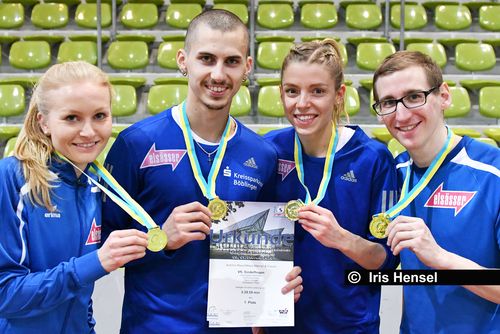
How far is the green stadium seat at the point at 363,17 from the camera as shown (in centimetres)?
724

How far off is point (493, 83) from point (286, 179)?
491 centimetres

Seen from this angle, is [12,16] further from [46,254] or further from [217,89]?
[46,254]

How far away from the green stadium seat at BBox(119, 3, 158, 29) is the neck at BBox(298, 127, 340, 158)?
18.8 feet

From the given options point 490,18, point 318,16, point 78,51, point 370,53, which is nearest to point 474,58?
point 490,18

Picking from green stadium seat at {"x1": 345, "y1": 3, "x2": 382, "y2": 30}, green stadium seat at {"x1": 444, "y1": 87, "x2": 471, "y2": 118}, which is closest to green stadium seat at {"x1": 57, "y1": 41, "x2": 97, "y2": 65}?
green stadium seat at {"x1": 345, "y1": 3, "x2": 382, "y2": 30}

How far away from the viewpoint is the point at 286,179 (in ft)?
6.76

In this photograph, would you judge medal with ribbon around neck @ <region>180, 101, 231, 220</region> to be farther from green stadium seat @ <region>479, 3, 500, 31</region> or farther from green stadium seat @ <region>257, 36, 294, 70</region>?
green stadium seat @ <region>479, 3, 500, 31</region>

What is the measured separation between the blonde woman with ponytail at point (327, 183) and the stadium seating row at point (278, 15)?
17.6 ft

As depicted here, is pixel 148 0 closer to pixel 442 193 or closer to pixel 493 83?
pixel 493 83

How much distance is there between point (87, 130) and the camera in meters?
1.66

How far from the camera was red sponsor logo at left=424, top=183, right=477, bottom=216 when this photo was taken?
177 centimetres

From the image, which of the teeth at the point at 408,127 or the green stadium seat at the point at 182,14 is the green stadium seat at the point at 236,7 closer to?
the green stadium seat at the point at 182,14

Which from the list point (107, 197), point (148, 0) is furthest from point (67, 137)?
point (148, 0)

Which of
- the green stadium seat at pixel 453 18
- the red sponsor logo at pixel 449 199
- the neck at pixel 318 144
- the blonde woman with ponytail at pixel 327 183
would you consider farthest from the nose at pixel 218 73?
the green stadium seat at pixel 453 18
